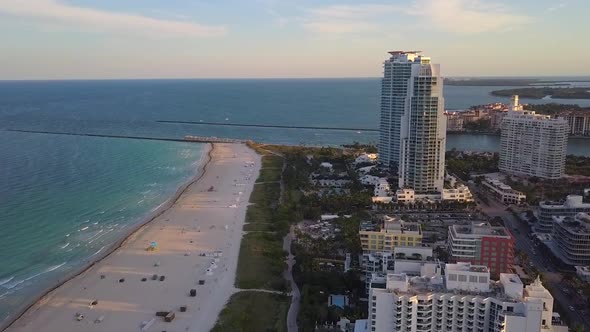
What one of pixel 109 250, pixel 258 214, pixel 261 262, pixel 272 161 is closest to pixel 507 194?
pixel 258 214

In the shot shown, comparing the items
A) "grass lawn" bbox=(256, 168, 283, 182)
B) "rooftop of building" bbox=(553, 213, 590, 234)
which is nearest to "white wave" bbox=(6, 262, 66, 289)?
"grass lawn" bbox=(256, 168, 283, 182)

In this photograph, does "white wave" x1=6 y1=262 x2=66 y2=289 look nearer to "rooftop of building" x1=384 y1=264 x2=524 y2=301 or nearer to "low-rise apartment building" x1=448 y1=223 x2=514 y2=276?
"rooftop of building" x1=384 y1=264 x2=524 y2=301

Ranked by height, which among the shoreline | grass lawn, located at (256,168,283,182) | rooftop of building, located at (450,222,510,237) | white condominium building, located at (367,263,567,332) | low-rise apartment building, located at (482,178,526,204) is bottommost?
the shoreline

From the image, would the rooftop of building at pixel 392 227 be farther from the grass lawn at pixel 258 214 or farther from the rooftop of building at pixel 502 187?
the rooftop of building at pixel 502 187

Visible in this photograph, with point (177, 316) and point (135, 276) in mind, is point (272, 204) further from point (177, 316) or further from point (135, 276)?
point (177, 316)

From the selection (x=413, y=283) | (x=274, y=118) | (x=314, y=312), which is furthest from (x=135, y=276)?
(x=274, y=118)

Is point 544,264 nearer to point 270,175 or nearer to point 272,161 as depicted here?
point 270,175

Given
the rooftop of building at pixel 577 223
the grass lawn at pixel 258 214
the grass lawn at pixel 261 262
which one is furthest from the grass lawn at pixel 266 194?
the rooftop of building at pixel 577 223
